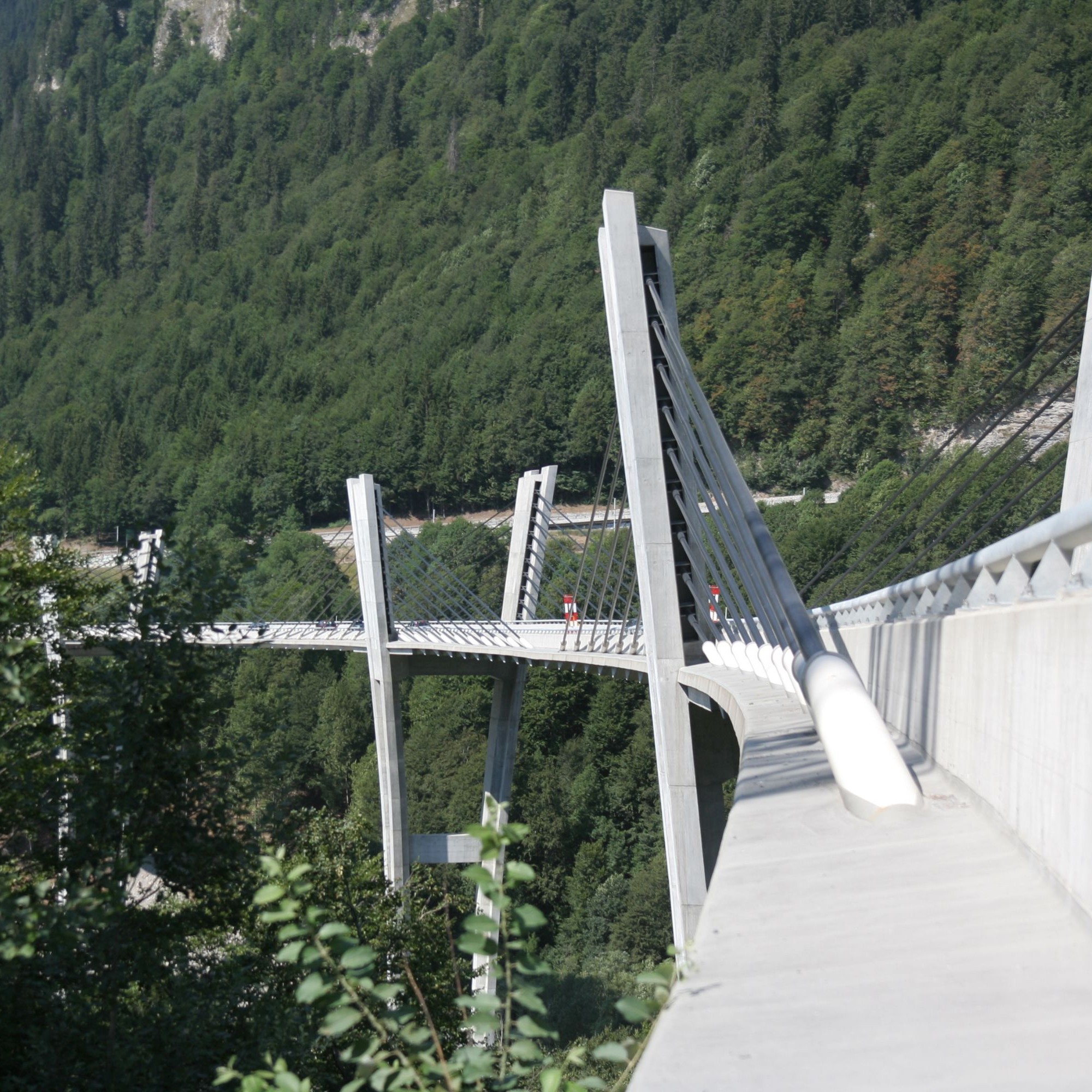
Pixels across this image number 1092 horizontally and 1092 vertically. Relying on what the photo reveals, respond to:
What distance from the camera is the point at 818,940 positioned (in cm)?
320

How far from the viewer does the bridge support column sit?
87.4 feet

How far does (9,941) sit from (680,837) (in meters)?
8.95

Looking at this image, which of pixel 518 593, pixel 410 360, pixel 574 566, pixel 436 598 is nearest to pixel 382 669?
pixel 518 593

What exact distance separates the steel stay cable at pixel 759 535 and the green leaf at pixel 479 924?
4.85 meters

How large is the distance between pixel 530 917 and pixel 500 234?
109605 mm

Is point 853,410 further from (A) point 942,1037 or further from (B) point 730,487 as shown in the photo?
(A) point 942,1037

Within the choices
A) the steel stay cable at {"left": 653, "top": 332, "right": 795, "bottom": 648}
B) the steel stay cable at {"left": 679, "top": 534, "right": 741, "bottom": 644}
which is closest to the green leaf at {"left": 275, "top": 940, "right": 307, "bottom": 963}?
the steel stay cable at {"left": 653, "top": 332, "right": 795, "bottom": 648}

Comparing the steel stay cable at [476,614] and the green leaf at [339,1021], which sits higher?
the steel stay cable at [476,614]

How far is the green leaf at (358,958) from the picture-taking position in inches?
103

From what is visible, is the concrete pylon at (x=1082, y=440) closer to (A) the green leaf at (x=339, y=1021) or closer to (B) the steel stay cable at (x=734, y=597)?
(B) the steel stay cable at (x=734, y=597)

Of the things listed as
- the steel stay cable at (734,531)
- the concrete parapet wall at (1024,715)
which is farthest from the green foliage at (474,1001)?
the steel stay cable at (734,531)

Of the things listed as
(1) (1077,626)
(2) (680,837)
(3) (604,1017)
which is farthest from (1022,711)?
(3) (604,1017)

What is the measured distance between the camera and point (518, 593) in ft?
92.5

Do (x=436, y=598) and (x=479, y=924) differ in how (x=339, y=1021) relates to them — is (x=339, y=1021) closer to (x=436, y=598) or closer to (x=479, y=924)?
(x=479, y=924)
